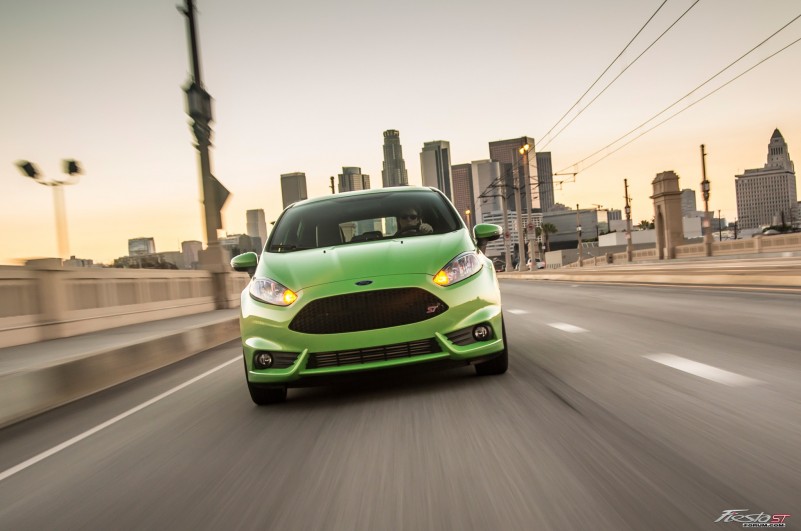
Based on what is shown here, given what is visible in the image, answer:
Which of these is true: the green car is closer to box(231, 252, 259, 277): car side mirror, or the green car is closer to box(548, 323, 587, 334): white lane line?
box(231, 252, 259, 277): car side mirror

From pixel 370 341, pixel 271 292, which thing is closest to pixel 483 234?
pixel 370 341

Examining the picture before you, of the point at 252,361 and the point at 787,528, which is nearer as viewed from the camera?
the point at 787,528

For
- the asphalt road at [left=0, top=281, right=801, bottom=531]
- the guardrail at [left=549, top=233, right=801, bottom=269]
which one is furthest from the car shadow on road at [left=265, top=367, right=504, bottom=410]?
Answer: the guardrail at [left=549, top=233, right=801, bottom=269]

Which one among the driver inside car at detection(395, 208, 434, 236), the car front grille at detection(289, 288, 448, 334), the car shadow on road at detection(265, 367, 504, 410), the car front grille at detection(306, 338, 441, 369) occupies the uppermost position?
the driver inside car at detection(395, 208, 434, 236)

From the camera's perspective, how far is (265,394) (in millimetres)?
5863

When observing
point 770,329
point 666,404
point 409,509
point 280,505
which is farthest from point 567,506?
point 770,329

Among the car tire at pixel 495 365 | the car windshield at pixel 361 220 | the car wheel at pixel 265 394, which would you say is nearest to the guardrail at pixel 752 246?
the car windshield at pixel 361 220

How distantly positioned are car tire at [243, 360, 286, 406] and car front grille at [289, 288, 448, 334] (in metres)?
0.63

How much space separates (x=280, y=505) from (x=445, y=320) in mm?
2503

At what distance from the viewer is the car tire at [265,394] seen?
5.80 metres

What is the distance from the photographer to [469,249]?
6.25 metres

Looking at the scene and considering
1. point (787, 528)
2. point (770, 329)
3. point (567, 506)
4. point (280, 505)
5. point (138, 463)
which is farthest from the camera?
point (770, 329)

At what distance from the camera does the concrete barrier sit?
266 inches

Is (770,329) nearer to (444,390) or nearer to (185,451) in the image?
(444,390)
